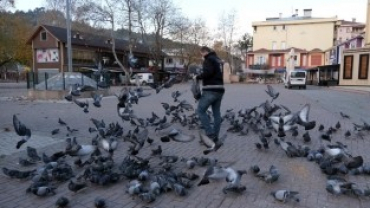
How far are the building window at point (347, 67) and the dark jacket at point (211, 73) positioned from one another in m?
28.1

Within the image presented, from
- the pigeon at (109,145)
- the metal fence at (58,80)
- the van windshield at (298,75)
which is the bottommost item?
the pigeon at (109,145)

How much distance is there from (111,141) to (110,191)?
0.85 metres

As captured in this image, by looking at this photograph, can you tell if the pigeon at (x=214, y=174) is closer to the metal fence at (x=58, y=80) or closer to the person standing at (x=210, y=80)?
the person standing at (x=210, y=80)

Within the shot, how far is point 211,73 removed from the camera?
19.0 feet

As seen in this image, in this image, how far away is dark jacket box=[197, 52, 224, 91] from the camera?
5797 mm

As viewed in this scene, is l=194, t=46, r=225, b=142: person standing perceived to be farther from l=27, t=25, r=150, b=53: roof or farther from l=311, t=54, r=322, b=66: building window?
l=311, t=54, r=322, b=66: building window

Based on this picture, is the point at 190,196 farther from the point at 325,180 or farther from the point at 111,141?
the point at 325,180

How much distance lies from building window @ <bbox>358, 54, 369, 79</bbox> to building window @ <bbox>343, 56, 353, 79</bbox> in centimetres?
114

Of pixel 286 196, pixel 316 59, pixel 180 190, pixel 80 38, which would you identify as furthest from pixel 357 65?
pixel 80 38

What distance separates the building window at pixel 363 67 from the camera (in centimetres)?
2775

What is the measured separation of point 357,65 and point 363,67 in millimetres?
605

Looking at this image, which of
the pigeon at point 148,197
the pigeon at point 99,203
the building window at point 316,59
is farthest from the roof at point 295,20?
the pigeon at point 99,203

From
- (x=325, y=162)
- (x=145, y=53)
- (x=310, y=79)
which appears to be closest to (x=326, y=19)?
(x=310, y=79)

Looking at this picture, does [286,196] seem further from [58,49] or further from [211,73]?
[58,49]
